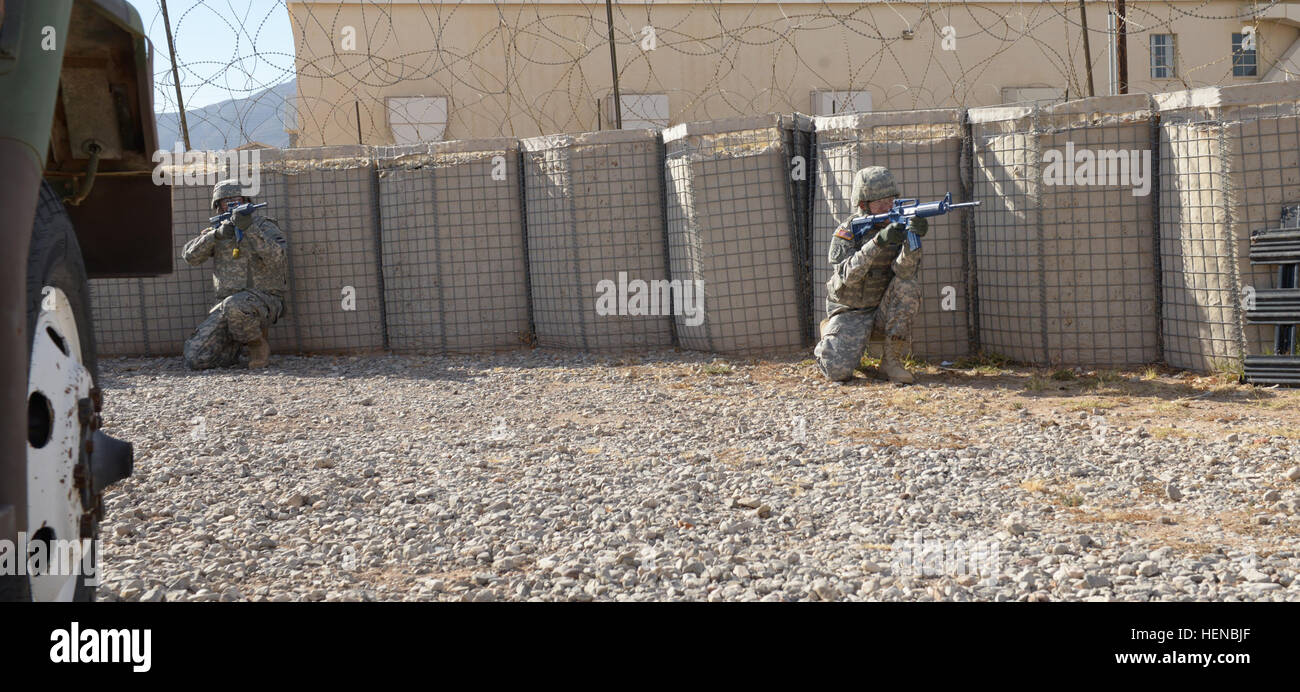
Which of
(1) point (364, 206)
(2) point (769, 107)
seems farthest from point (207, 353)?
(2) point (769, 107)

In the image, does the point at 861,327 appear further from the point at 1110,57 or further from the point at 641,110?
the point at 1110,57

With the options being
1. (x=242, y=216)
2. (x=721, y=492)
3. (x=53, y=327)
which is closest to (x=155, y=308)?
(x=242, y=216)

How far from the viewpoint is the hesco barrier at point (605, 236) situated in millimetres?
8016

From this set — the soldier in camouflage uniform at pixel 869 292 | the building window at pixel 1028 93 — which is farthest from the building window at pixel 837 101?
the soldier in camouflage uniform at pixel 869 292

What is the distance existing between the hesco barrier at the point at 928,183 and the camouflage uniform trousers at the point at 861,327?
0.47 m

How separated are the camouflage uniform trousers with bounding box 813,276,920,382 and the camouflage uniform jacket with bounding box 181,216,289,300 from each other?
425cm

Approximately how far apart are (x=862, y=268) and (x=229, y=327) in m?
4.77

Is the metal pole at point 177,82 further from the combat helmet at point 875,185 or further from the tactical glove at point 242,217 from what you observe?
the combat helmet at point 875,185

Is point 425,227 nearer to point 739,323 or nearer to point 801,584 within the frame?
point 739,323

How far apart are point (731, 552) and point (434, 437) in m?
2.49

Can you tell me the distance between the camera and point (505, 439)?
17.3 ft

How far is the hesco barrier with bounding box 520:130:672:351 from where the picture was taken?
8.02 m

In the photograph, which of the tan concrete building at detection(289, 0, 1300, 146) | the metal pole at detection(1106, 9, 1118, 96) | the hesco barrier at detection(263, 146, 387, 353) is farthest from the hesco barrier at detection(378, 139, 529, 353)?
the metal pole at detection(1106, 9, 1118, 96)

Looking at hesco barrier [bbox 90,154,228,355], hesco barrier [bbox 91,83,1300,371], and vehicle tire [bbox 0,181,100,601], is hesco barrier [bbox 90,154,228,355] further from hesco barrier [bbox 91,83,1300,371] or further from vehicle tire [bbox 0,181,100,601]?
vehicle tire [bbox 0,181,100,601]
